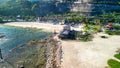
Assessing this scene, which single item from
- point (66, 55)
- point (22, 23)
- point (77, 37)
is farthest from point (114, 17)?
point (66, 55)

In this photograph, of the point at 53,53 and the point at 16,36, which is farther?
the point at 16,36

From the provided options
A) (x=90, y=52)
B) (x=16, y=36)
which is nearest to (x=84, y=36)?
(x=90, y=52)

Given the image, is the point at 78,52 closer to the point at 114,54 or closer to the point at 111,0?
the point at 114,54

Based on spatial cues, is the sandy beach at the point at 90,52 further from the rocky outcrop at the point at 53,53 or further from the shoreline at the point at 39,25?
the shoreline at the point at 39,25

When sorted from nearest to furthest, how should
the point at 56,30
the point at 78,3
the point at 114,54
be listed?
the point at 114,54
the point at 56,30
the point at 78,3

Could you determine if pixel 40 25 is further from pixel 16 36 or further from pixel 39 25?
pixel 16 36

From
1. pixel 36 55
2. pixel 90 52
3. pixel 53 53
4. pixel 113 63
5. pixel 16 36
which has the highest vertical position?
pixel 113 63

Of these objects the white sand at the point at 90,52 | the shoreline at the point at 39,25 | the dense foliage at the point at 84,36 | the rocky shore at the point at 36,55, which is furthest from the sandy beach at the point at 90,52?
the shoreline at the point at 39,25
